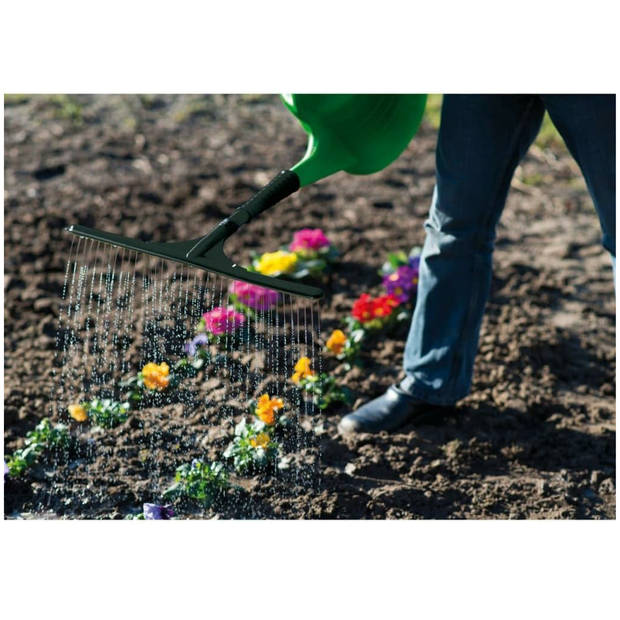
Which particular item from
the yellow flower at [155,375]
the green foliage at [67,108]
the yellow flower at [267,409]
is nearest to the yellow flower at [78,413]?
the yellow flower at [155,375]

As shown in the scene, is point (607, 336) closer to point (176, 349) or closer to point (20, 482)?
point (176, 349)

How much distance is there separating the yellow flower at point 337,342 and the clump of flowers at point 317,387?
190 millimetres

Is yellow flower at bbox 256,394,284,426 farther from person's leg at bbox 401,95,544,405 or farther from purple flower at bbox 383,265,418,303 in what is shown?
purple flower at bbox 383,265,418,303

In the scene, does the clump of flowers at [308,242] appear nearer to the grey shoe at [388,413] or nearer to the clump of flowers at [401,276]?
the clump of flowers at [401,276]

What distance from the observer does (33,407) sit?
9.39ft

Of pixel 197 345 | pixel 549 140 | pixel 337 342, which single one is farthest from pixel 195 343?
pixel 549 140

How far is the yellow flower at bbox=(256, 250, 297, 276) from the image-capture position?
3.50 meters

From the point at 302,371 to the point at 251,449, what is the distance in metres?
0.36

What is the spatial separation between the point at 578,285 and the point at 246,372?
5.25 ft

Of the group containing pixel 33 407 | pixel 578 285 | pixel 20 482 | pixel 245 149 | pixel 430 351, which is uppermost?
pixel 245 149

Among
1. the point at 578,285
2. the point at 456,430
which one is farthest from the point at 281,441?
the point at 578,285

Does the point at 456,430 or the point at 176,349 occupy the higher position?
the point at 176,349

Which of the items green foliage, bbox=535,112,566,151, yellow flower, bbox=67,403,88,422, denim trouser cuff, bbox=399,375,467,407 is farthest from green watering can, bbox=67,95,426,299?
green foliage, bbox=535,112,566,151

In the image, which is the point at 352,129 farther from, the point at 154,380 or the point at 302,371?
the point at 154,380
